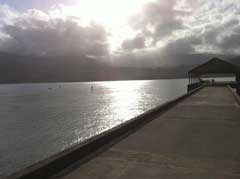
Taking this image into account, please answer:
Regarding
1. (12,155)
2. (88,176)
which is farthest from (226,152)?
(12,155)

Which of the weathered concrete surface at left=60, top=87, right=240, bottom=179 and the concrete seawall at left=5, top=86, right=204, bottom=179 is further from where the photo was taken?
the weathered concrete surface at left=60, top=87, right=240, bottom=179

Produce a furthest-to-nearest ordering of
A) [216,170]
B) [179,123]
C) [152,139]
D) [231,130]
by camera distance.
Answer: [179,123] < [231,130] < [152,139] < [216,170]

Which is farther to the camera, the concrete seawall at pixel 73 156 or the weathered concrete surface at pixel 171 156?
the weathered concrete surface at pixel 171 156

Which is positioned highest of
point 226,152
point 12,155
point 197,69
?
point 197,69

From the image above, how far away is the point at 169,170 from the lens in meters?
4.14

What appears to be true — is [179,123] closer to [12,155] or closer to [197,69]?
[12,155]

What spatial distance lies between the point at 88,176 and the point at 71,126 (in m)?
20.9

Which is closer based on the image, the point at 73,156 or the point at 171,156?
the point at 73,156

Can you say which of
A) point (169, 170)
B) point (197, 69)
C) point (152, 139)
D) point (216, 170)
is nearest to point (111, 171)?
point (169, 170)

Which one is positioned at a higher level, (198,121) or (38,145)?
(198,121)

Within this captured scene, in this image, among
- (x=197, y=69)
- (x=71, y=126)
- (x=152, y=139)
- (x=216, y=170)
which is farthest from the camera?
(x=197, y=69)

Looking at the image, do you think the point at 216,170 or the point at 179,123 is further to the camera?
the point at 179,123

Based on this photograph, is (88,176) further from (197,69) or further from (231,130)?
(197,69)

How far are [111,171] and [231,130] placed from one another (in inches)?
211
